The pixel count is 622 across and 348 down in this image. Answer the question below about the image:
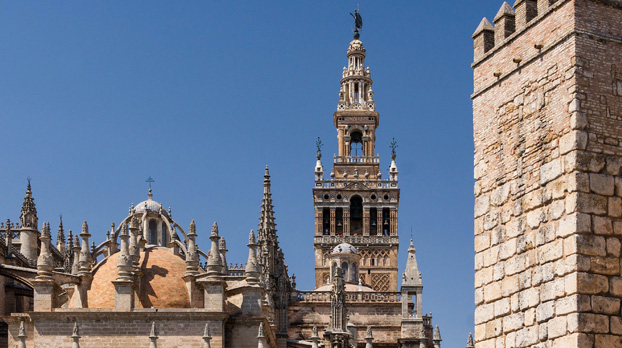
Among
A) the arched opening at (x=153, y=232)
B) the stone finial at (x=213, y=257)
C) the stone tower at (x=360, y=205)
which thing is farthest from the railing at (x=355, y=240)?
the stone finial at (x=213, y=257)

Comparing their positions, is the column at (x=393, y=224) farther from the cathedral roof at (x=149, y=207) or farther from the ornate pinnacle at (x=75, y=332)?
the ornate pinnacle at (x=75, y=332)

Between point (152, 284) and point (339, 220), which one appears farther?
point (339, 220)

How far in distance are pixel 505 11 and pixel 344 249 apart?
5558 cm

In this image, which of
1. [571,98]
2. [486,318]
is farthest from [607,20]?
[486,318]

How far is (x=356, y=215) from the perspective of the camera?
7856 centimetres

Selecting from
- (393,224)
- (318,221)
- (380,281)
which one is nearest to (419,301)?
(380,281)

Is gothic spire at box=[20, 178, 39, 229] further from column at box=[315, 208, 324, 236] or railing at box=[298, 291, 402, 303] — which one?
column at box=[315, 208, 324, 236]

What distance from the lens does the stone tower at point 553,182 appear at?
12.9 m

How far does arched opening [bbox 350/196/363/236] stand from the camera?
78562 mm

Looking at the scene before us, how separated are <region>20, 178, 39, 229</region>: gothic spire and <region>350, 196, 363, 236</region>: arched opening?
24.1 meters

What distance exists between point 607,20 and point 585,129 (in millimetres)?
1351

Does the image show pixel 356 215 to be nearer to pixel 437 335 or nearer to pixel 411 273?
pixel 411 273

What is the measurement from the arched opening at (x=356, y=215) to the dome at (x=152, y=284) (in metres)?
34.1

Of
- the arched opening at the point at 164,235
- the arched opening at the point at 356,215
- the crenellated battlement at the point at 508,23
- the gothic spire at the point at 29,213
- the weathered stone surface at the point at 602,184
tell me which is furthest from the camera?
the arched opening at the point at 356,215
